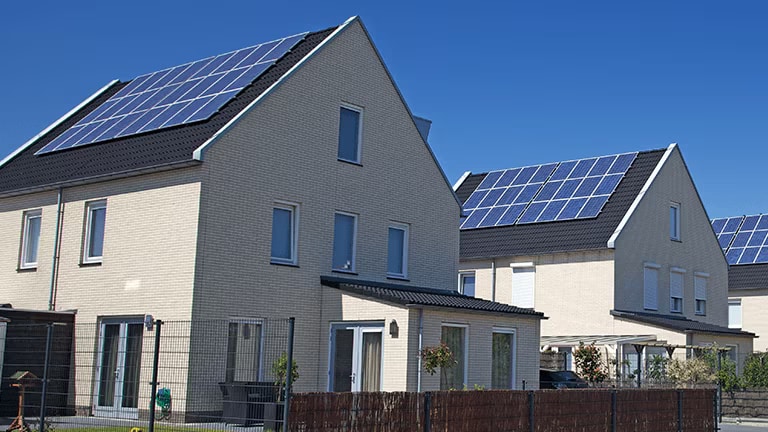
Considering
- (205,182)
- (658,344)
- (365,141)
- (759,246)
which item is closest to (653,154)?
(658,344)

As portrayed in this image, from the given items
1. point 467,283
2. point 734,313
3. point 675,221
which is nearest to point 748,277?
point 734,313

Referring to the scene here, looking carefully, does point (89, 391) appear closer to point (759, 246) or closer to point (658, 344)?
point (658, 344)

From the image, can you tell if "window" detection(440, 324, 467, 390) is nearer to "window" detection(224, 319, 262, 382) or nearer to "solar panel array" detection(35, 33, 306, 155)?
"window" detection(224, 319, 262, 382)

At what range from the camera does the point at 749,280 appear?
1809 inches

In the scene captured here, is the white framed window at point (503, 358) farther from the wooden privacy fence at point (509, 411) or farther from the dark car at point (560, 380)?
the wooden privacy fence at point (509, 411)

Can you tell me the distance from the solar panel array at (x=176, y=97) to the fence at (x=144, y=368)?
5.16 metres

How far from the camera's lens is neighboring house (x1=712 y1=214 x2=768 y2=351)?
4556cm

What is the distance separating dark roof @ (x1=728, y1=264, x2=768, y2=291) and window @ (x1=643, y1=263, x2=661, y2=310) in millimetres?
11277

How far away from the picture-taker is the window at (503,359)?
24422 millimetres

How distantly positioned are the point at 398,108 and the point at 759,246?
27526mm

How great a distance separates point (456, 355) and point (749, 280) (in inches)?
1080

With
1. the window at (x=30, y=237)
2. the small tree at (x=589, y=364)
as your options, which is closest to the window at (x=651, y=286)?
the small tree at (x=589, y=364)

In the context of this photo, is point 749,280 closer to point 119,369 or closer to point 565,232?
point 565,232

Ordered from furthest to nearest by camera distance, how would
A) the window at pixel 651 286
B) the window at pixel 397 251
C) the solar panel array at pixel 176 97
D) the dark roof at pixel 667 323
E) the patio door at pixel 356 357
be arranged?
the window at pixel 651 286, the dark roof at pixel 667 323, the window at pixel 397 251, the solar panel array at pixel 176 97, the patio door at pixel 356 357
